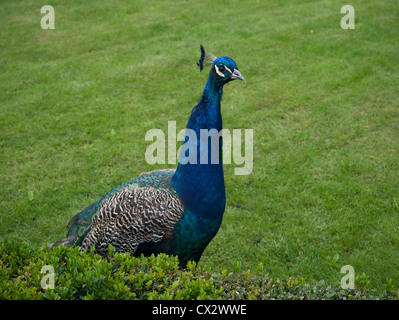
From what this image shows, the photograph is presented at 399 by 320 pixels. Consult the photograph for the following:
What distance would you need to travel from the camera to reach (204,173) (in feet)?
12.5

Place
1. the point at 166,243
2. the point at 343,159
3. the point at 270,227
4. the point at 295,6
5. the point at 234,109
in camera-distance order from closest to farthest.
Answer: the point at 166,243, the point at 270,227, the point at 343,159, the point at 234,109, the point at 295,6

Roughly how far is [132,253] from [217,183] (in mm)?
1034

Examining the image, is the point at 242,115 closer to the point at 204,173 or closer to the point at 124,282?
the point at 204,173

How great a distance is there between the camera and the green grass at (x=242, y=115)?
536 cm

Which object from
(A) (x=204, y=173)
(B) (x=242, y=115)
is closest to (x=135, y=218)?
(A) (x=204, y=173)

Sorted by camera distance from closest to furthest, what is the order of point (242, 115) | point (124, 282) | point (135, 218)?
point (124, 282) → point (135, 218) → point (242, 115)

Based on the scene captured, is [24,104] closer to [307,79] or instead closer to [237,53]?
[237,53]

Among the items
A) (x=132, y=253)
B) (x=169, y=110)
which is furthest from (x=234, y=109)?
(x=132, y=253)

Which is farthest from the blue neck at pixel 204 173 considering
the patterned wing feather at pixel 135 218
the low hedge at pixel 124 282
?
the low hedge at pixel 124 282

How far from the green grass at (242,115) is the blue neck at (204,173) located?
148 cm

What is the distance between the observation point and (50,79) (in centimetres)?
928

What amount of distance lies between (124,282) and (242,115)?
5.46 m

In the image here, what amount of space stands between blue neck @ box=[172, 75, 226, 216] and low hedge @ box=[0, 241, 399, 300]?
730mm
